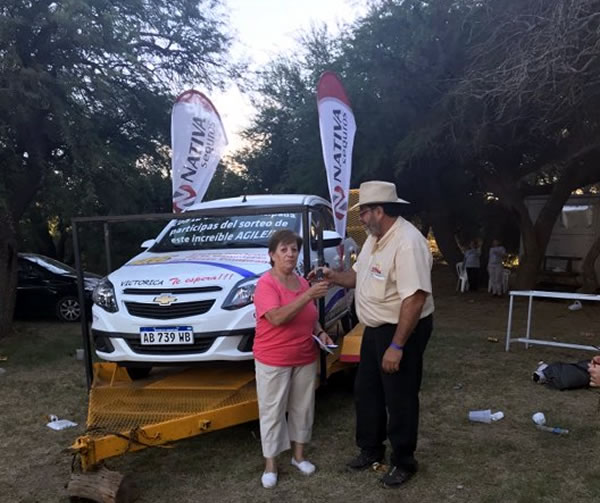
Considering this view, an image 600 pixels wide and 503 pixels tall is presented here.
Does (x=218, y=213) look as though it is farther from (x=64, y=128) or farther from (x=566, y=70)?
(x=566, y=70)

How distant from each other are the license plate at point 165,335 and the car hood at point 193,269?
0.34 metres

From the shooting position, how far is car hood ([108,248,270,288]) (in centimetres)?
455

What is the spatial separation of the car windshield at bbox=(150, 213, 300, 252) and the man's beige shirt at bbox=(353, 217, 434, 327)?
1803mm

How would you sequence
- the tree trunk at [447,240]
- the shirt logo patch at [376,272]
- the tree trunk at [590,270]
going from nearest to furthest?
1. the shirt logo patch at [376,272]
2. the tree trunk at [590,270]
3. the tree trunk at [447,240]

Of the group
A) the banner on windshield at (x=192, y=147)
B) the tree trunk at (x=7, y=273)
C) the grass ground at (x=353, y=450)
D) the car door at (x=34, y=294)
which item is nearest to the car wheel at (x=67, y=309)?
the car door at (x=34, y=294)

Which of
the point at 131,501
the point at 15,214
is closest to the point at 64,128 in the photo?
the point at 15,214

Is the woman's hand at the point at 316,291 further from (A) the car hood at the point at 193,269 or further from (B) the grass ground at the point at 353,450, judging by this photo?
(B) the grass ground at the point at 353,450

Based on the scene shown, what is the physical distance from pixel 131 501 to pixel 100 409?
34.6 inches

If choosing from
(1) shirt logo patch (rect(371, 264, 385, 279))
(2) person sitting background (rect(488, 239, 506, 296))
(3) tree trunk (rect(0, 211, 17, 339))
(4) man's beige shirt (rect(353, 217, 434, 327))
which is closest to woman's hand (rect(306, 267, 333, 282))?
(4) man's beige shirt (rect(353, 217, 434, 327))

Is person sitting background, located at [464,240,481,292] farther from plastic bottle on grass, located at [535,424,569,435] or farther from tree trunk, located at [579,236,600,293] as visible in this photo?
plastic bottle on grass, located at [535,424,569,435]

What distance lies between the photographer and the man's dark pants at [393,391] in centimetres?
371

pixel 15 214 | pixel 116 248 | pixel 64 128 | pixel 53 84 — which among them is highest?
pixel 53 84

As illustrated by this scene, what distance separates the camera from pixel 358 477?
4008 millimetres

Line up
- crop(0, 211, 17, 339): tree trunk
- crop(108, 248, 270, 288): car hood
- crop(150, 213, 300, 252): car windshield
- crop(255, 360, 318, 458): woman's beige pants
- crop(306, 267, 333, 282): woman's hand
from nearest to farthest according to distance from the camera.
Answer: crop(255, 360, 318, 458): woman's beige pants
crop(306, 267, 333, 282): woman's hand
crop(108, 248, 270, 288): car hood
crop(150, 213, 300, 252): car windshield
crop(0, 211, 17, 339): tree trunk
